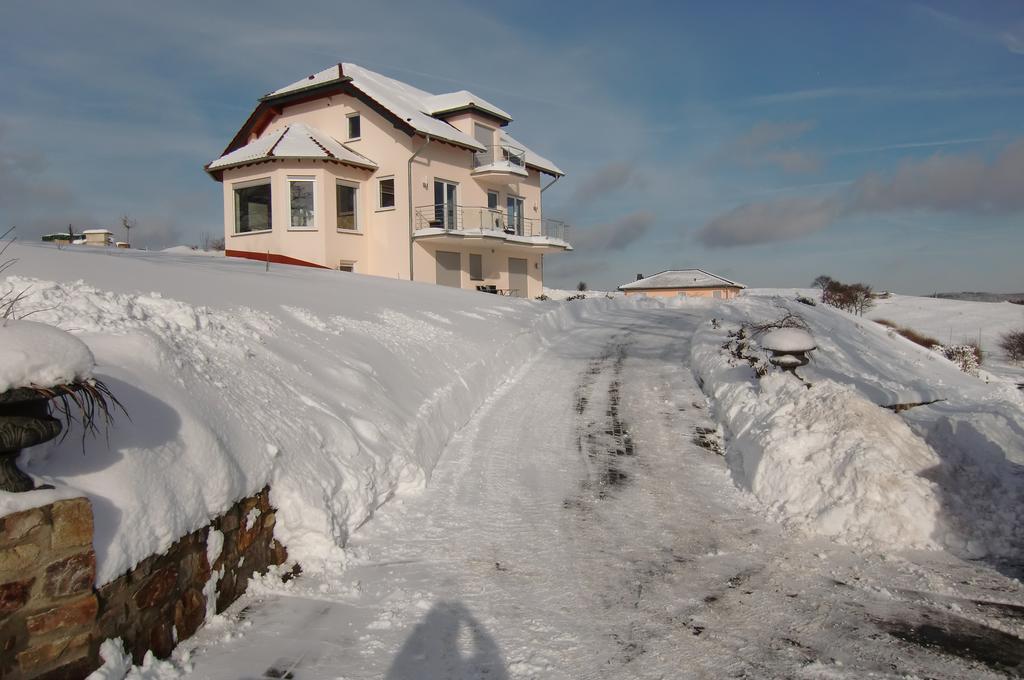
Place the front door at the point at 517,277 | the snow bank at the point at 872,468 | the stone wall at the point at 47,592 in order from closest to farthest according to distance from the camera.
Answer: the stone wall at the point at 47,592, the snow bank at the point at 872,468, the front door at the point at 517,277

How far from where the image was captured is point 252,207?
24719 mm

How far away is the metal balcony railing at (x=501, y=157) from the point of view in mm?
27728

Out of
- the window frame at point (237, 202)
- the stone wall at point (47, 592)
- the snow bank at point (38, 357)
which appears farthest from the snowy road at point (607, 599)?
the window frame at point (237, 202)

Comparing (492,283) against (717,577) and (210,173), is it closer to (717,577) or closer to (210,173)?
(210,173)

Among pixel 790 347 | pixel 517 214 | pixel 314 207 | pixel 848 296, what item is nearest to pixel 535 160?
pixel 517 214

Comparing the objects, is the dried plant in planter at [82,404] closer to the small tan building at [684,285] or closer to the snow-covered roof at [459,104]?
the snow-covered roof at [459,104]

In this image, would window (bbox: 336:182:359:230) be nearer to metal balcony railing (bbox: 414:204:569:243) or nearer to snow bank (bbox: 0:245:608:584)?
metal balcony railing (bbox: 414:204:569:243)

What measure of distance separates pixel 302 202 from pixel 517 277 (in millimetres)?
10771

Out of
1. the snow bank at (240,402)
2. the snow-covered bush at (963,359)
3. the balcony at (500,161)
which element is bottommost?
the snow-covered bush at (963,359)

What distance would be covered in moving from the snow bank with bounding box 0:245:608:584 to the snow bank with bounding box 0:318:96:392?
547 millimetres

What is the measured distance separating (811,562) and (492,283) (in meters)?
24.6

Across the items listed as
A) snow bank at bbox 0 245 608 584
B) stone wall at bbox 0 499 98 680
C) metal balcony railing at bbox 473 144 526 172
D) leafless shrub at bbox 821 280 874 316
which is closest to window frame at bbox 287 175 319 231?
metal balcony railing at bbox 473 144 526 172

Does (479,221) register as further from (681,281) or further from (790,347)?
(681,281)

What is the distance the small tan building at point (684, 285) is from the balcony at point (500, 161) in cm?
2547
